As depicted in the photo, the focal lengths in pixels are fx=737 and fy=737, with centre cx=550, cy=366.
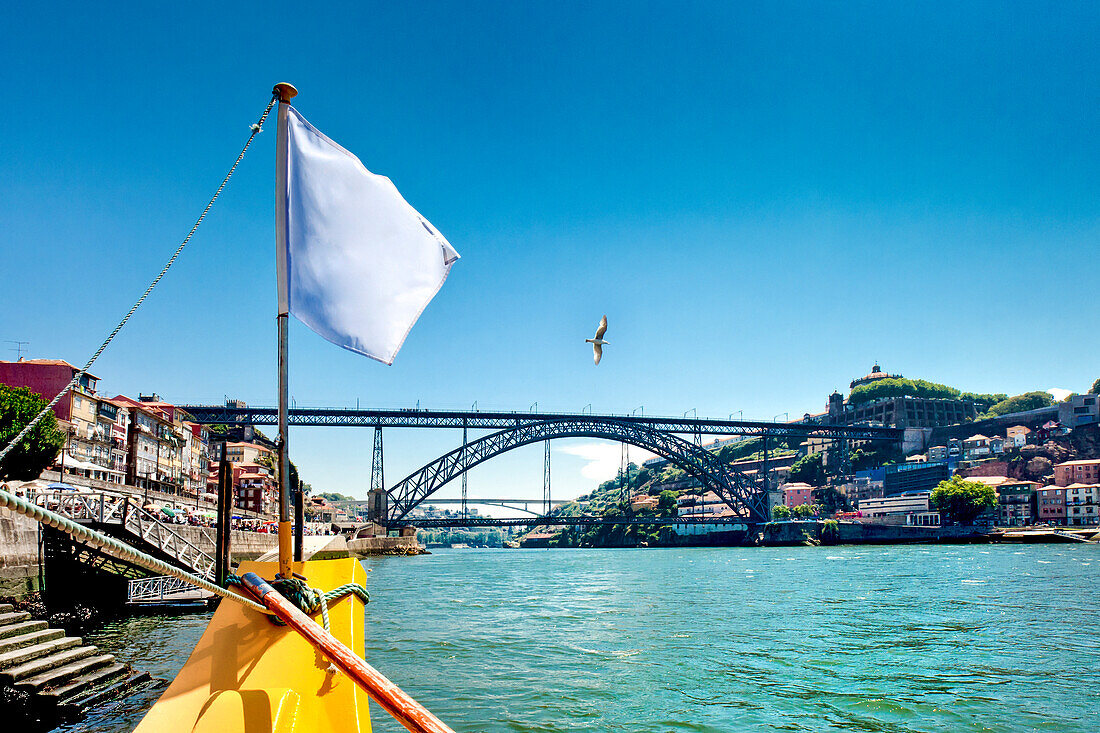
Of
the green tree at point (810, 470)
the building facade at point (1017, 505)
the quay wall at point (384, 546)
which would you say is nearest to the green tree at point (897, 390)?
the green tree at point (810, 470)

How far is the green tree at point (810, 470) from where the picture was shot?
10238 cm

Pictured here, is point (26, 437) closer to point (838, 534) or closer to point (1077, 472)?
point (838, 534)

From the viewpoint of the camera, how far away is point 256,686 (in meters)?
2.71

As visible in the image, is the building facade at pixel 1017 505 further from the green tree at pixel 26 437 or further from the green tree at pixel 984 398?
the green tree at pixel 26 437

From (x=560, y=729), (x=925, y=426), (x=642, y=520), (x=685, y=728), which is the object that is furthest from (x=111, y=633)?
(x=925, y=426)

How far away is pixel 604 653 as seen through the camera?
33.3ft

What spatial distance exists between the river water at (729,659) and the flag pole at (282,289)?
13.0 ft

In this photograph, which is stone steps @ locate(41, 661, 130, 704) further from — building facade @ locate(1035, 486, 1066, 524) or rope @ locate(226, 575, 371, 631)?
building facade @ locate(1035, 486, 1066, 524)

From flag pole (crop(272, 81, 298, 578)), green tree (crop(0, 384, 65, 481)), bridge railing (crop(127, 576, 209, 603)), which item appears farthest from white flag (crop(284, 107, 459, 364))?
green tree (crop(0, 384, 65, 481))

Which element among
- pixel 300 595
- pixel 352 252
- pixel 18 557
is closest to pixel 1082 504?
pixel 18 557

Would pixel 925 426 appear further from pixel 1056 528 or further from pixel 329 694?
pixel 329 694

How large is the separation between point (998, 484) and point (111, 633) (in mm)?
83264

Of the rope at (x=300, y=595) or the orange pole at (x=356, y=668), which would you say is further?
the rope at (x=300, y=595)

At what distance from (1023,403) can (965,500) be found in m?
46.1
